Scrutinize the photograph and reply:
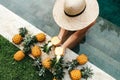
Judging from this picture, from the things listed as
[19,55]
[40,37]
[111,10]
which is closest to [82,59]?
[40,37]

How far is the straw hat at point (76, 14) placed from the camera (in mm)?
4449

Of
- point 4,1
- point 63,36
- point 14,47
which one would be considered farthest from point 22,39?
point 4,1

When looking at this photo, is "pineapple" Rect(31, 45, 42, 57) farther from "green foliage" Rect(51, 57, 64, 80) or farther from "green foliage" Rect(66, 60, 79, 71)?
"green foliage" Rect(66, 60, 79, 71)

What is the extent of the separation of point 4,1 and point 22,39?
1104mm

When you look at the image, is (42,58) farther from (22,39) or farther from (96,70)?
(96,70)

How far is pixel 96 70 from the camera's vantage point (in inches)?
194

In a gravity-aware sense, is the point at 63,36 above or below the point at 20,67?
above

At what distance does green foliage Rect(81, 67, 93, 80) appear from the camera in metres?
4.82

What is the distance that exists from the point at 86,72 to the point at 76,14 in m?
0.91

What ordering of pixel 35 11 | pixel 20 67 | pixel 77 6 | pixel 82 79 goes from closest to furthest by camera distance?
pixel 77 6 → pixel 82 79 → pixel 20 67 → pixel 35 11

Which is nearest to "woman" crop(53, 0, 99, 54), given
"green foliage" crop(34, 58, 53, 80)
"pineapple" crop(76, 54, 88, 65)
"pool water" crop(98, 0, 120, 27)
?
"pineapple" crop(76, 54, 88, 65)

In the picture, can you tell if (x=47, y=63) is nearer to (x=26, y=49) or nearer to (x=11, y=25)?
(x=26, y=49)

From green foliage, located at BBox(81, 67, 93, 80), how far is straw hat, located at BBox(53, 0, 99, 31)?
2.20ft

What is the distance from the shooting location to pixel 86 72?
4828 mm
